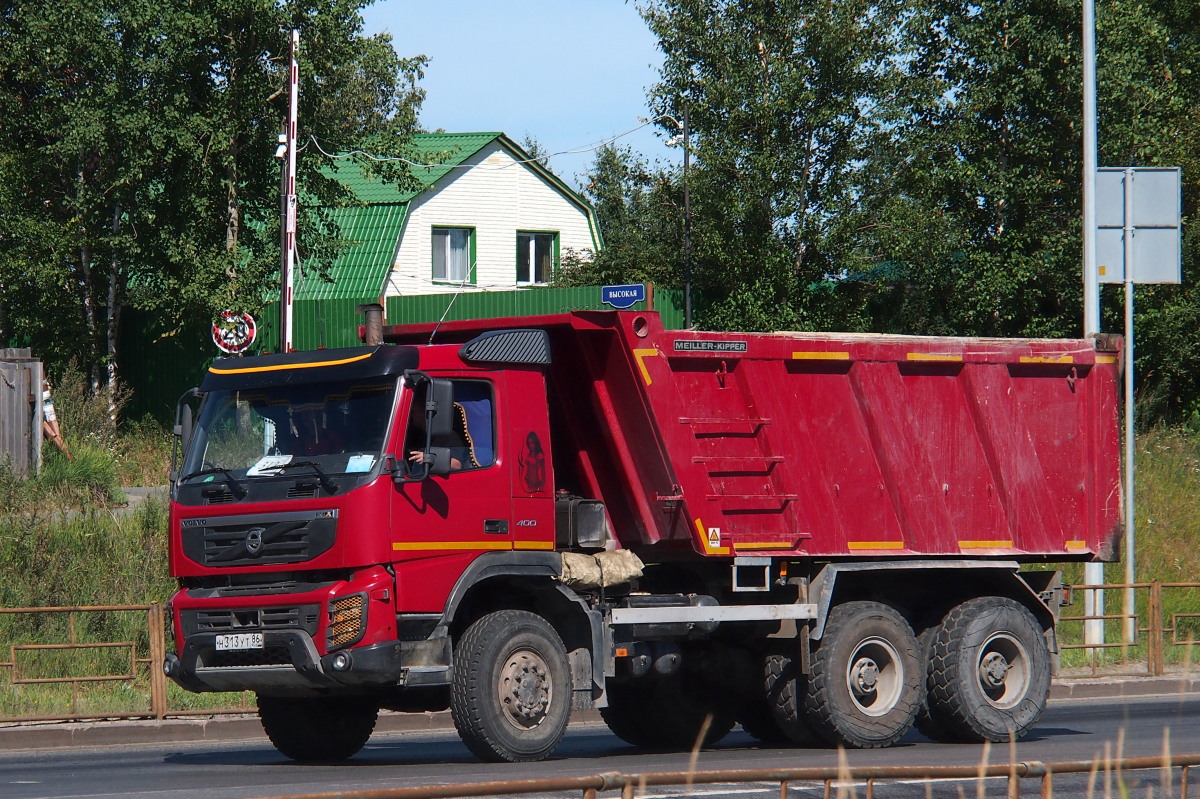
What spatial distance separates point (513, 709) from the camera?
34.1 feet

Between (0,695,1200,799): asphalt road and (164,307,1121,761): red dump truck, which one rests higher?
(164,307,1121,761): red dump truck

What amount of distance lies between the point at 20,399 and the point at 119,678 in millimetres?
8417

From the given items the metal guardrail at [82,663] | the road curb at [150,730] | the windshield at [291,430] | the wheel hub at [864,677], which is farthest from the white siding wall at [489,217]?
the windshield at [291,430]

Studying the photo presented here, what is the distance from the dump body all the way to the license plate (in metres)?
2.71

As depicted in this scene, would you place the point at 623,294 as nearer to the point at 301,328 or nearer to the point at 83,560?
the point at 83,560

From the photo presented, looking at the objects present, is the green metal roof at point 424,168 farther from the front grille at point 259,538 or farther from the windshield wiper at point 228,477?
the front grille at point 259,538

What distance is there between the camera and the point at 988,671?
41.6 feet

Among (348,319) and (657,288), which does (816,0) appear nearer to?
(657,288)

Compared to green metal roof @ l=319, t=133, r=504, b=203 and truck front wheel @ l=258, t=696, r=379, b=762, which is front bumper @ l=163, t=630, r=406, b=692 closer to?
truck front wheel @ l=258, t=696, r=379, b=762

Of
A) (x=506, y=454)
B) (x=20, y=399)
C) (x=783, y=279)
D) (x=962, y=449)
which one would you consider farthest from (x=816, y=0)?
(x=506, y=454)

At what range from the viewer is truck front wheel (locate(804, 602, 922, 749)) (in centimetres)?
1183

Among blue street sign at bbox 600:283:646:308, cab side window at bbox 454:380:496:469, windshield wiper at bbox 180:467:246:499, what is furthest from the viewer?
blue street sign at bbox 600:283:646:308

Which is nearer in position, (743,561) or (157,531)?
(743,561)

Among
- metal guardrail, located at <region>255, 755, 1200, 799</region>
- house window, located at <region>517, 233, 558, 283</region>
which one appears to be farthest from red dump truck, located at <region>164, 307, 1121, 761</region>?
house window, located at <region>517, 233, 558, 283</region>
